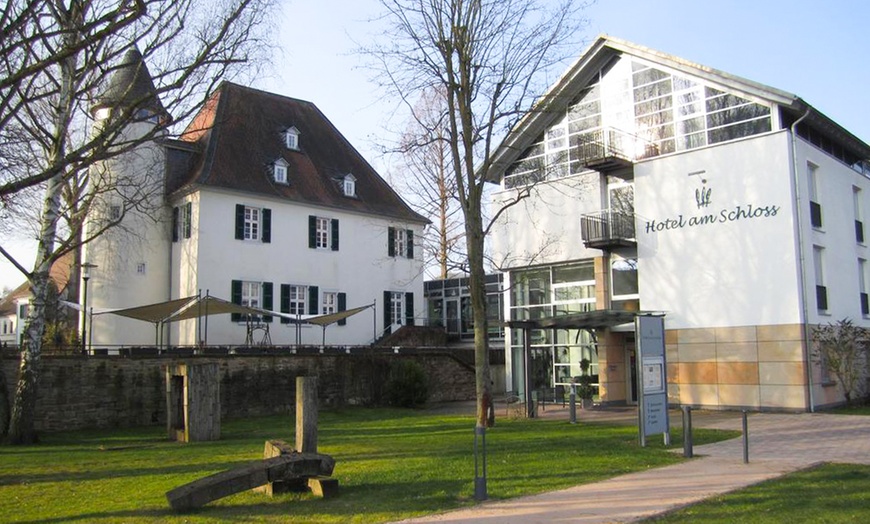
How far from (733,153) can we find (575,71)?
6.45 m

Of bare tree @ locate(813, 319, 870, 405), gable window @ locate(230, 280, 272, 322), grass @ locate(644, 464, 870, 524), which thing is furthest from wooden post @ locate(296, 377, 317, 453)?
gable window @ locate(230, 280, 272, 322)

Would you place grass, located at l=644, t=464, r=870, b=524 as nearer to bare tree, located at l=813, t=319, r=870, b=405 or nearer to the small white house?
Answer: bare tree, located at l=813, t=319, r=870, b=405

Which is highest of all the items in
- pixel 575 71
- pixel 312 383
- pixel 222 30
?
pixel 575 71

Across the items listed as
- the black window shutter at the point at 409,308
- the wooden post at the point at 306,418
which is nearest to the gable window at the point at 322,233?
the black window shutter at the point at 409,308

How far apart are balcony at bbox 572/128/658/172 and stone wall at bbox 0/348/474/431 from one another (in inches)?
400

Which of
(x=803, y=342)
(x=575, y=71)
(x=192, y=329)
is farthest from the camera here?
(x=192, y=329)

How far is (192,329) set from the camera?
31.1 m

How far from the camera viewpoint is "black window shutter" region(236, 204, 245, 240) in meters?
32.6

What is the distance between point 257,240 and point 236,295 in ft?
8.76

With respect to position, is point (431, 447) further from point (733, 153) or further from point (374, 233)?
point (374, 233)

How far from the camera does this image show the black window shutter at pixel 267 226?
110ft

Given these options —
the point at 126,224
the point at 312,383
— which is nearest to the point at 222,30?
the point at 312,383

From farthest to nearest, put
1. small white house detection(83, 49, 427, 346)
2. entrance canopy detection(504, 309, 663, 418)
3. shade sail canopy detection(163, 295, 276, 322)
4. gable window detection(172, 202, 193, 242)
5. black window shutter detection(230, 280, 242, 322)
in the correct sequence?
gable window detection(172, 202, 193, 242), black window shutter detection(230, 280, 242, 322), small white house detection(83, 49, 427, 346), shade sail canopy detection(163, 295, 276, 322), entrance canopy detection(504, 309, 663, 418)

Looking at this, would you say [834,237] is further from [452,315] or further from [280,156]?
[280,156]
